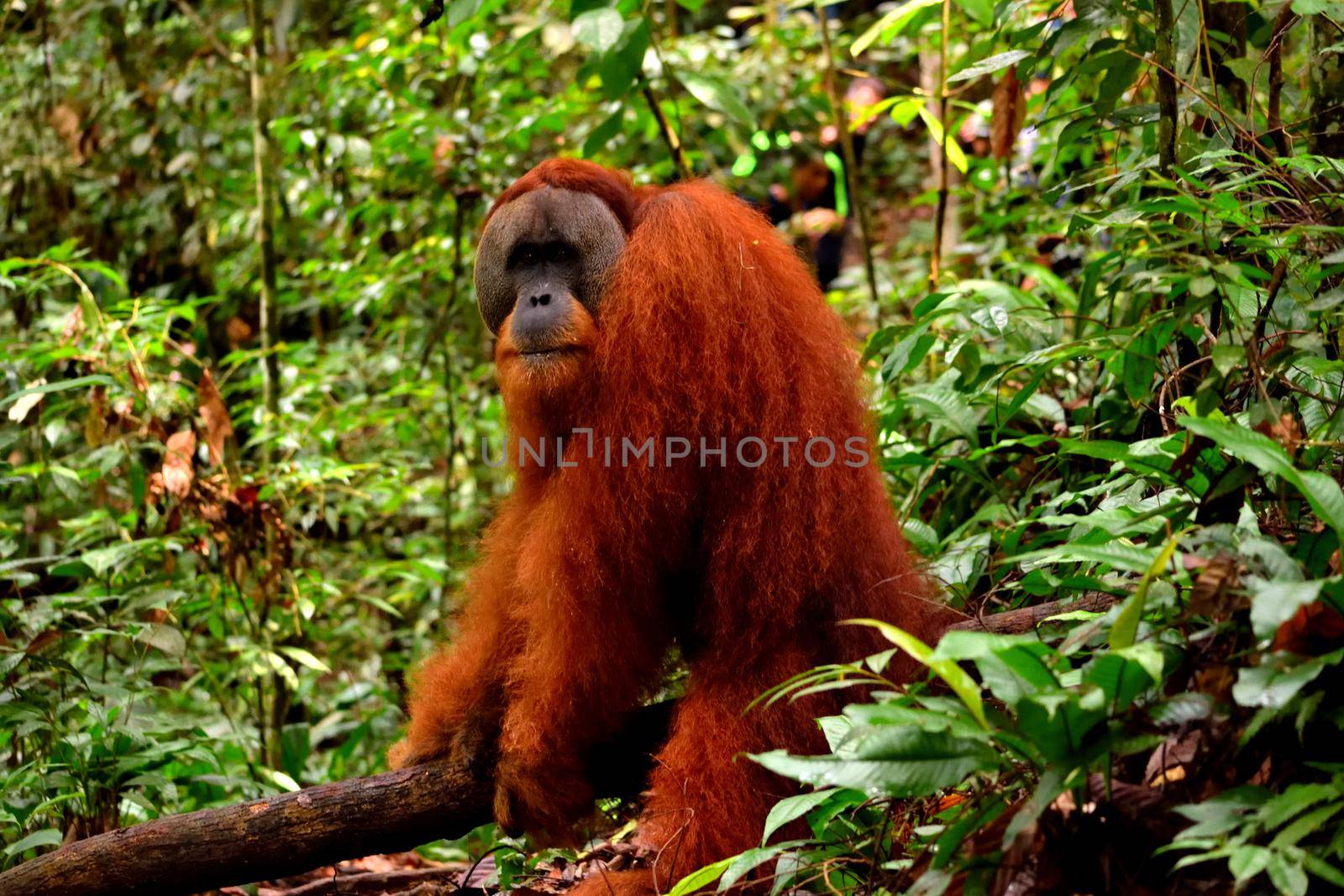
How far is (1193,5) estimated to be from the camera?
2.94 m

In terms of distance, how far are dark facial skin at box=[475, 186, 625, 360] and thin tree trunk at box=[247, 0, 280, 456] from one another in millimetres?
1883

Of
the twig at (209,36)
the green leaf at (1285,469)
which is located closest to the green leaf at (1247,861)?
the green leaf at (1285,469)

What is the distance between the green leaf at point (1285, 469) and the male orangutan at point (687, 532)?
3.27 feet

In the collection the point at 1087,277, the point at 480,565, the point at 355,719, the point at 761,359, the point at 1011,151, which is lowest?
the point at 355,719

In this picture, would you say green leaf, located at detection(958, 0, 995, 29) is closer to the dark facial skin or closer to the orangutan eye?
the dark facial skin

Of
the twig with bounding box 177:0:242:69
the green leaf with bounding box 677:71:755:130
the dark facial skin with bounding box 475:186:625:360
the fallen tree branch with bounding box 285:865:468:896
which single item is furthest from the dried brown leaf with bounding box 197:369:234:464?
the green leaf with bounding box 677:71:755:130

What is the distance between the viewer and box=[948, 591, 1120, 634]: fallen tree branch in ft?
8.01

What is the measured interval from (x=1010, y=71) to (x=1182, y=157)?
1.21 m

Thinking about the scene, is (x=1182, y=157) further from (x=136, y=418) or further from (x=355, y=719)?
(x=355, y=719)

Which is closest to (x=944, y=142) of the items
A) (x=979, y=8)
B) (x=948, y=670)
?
(x=979, y=8)

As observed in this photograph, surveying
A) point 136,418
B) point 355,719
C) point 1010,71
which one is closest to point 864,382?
point 1010,71

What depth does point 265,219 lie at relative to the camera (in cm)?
466

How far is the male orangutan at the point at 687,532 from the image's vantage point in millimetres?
2561

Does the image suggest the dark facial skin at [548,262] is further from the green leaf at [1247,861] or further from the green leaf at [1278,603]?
the green leaf at [1247,861]
